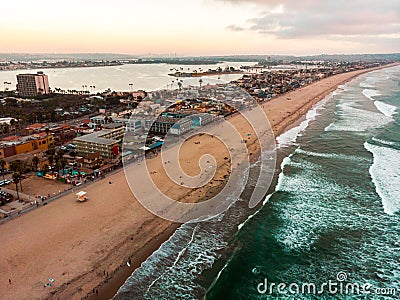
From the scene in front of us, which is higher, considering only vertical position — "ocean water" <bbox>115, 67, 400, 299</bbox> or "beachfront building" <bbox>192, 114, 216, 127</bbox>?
"beachfront building" <bbox>192, 114, 216, 127</bbox>

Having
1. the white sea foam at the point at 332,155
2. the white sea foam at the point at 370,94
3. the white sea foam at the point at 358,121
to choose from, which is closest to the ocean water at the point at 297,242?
the white sea foam at the point at 332,155

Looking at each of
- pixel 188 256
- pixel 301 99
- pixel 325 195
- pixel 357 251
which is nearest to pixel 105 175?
pixel 188 256

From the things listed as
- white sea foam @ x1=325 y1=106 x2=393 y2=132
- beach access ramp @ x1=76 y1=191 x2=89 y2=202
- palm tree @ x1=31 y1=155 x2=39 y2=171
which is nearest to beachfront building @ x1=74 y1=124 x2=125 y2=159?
palm tree @ x1=31 y1=155 x2=39 y2=171

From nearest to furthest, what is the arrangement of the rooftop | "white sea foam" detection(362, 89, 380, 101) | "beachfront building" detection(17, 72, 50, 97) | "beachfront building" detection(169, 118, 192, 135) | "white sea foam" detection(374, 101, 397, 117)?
the rooftop, "beachfront building" detection(169, 118, 192, 135), "white sea foam" detection(374, 101, 397, 117), "white sea foam" detection(362, 89, 380, 101), "beachfront building" detection(17, 72, 50, 97)

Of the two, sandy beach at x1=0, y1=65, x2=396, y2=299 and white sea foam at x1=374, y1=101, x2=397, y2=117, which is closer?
sandy beach at x1=0, y1=65, x2=396, y2=299

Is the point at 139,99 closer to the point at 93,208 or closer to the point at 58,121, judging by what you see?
the point at 58,121

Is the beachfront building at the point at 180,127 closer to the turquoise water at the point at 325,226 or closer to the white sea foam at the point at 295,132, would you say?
the white sea foam at the point at 295,132

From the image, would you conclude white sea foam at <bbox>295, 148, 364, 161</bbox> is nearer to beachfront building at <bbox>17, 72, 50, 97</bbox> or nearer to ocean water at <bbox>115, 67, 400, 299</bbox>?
ocean water at <bbox>115, 67, 400, 299</bbox>
